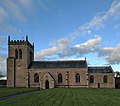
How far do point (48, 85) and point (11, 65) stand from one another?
40.0 ft

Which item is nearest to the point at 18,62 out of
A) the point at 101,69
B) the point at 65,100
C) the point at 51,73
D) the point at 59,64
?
the point at 51,73

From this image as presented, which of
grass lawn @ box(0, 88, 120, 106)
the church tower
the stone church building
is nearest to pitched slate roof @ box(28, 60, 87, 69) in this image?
A: the stone church building

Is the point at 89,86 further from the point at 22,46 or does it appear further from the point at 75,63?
the point at 22,46

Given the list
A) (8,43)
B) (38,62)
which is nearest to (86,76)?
(38,62)

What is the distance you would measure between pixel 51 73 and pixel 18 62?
10.2m

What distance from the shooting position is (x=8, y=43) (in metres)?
70.6

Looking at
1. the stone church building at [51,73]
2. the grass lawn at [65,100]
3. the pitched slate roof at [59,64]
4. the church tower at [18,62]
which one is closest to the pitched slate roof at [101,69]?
the stone church building at [51,73]

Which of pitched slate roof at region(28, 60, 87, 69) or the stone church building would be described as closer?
the stone church building

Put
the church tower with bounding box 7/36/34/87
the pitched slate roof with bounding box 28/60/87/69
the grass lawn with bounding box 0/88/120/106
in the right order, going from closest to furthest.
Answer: the grass lawn with bounding box 0/88/120/106
the church tower with bounding box 7/36/34/87
the pitched slate roof with bounding box 28/60/87/69

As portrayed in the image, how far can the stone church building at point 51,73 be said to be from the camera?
67.6 meters

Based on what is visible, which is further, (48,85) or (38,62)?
(38,62)

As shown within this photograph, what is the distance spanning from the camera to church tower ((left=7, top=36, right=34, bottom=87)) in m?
68.3

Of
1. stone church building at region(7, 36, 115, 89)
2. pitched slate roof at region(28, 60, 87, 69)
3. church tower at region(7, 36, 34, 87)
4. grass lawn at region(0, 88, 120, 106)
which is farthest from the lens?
pitched slate roof at region(28, 60, 87, 69)

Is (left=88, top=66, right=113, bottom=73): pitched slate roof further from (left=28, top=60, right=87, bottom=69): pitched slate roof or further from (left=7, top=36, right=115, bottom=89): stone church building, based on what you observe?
(left=28, top=60, right=87, bottom=69): pitched slate roof
